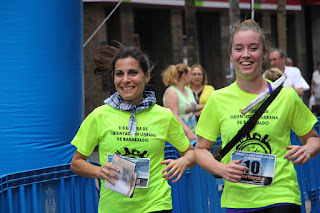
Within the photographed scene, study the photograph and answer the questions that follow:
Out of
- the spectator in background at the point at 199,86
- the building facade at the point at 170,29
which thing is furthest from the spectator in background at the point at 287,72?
the building facade at the point at 170,29

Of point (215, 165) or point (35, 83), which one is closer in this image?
point (215, 165)

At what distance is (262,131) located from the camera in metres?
3.51

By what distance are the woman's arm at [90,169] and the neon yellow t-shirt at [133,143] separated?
0.19 feet

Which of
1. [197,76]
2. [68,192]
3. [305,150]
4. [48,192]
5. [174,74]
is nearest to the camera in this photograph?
[305,150]

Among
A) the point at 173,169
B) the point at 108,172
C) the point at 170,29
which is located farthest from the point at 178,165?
the point at 170,29

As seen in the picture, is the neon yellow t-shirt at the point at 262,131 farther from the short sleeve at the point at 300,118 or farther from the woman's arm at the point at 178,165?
the woman's arm at the point at 178,165

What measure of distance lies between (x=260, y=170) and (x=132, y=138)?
81 centimetres

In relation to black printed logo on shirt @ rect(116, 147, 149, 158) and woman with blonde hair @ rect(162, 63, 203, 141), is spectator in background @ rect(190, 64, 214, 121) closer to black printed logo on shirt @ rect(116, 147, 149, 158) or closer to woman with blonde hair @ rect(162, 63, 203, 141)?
woman with blonde hair @ rect(162, 63, 203, 141)

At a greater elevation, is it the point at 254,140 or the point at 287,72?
the point at 287,72

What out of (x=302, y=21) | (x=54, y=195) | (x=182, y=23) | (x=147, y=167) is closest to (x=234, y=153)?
(x=147, y=167)

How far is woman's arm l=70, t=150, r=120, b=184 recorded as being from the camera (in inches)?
140

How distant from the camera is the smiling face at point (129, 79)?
12.6 feet

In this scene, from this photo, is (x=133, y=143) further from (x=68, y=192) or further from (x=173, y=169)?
(x=68, y=192)

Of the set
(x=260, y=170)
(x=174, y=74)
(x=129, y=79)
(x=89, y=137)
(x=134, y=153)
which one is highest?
(x=174, y=74)
